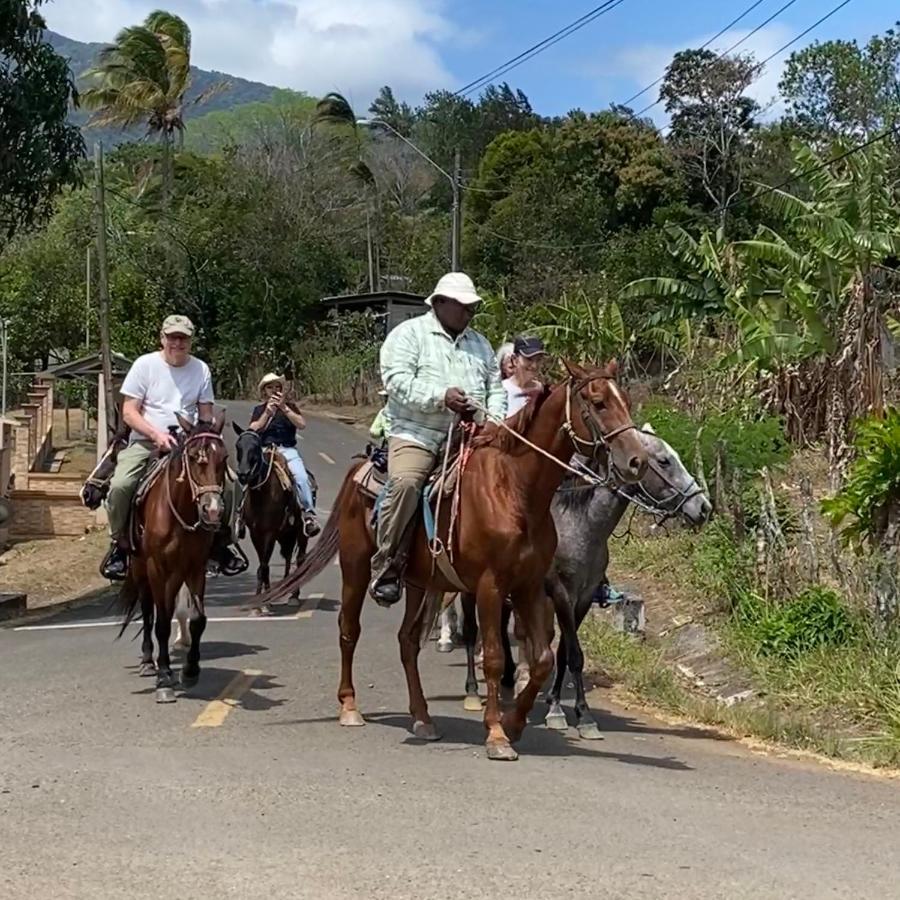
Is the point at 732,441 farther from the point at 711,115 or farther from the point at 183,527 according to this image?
the point at 711,115

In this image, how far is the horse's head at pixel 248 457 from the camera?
603 inches

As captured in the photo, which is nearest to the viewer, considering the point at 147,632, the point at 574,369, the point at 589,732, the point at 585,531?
the point at 574,369

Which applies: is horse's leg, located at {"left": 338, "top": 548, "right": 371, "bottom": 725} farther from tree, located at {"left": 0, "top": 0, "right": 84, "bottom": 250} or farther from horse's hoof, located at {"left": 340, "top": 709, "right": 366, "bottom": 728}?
tree, located at {"left": 0, "top": 0, "right": 84, "bottom": 250}

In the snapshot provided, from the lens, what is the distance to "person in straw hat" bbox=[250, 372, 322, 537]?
15.6 metres

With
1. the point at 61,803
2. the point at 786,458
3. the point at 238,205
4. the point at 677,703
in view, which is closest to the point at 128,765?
the point at 61,803

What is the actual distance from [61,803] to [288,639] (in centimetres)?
647

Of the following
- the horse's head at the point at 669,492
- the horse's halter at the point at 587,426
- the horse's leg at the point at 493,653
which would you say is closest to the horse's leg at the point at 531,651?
the horse's leg at the point at 493,653

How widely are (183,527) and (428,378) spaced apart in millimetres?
2609

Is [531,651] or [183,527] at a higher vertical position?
[183,527]

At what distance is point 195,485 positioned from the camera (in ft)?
32.9

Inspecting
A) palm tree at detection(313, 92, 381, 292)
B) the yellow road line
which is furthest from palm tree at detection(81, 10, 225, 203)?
the yellow road line

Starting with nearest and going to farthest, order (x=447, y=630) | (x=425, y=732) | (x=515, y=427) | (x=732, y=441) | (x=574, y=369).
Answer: (x=574, y=369), (x=515, y=427), (x=425, y=732), (x=447, y=630), (x=732, y=441)

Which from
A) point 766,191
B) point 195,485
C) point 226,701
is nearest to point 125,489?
point 195,485

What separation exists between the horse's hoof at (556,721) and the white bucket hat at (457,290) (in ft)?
9.78
